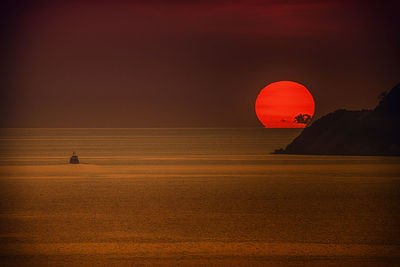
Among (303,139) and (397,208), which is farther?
(303,139)

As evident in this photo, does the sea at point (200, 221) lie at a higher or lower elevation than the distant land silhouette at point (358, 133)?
lower

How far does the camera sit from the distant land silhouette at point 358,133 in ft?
138

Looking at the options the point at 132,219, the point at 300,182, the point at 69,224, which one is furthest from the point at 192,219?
the point at 300,182

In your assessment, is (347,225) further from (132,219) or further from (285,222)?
(132,219)

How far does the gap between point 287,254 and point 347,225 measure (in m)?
3.30

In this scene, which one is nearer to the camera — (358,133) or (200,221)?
(200,221)

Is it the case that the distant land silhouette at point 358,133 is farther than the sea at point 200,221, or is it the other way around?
the distant land silhouette at point 358,133

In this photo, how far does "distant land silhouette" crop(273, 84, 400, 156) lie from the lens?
138ft

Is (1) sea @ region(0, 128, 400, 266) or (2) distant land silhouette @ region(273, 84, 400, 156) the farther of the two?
(2) distant land silhouette @ region(273, 84, 400, 156)

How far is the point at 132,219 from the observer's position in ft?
45.2

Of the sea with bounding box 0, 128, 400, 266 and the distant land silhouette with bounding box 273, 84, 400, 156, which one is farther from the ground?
the distant land silhouette with bounding box 273, 84, 400, 156

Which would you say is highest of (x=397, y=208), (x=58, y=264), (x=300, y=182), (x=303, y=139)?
(x=303, y=139)

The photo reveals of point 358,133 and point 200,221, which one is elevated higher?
point 358,133

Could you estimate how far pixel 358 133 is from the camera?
43.2 meters
